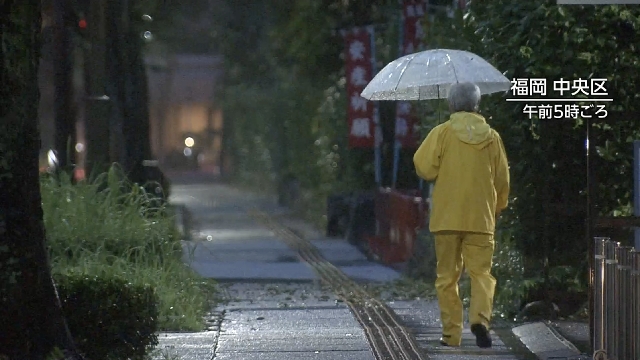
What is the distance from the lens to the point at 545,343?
8.97 m

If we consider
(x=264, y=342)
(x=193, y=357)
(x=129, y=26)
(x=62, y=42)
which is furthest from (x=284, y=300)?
(x=129, y=26)

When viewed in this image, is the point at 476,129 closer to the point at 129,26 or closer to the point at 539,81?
the point at 539,81

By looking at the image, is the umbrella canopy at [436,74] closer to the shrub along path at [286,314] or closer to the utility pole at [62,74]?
the shrub along path at [286,314]

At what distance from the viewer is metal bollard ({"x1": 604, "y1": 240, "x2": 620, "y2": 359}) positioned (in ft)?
22.7

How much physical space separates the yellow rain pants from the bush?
2039 mm

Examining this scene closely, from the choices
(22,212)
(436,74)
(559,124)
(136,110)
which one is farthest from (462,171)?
(136,110)

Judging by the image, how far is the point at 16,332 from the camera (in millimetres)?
6941

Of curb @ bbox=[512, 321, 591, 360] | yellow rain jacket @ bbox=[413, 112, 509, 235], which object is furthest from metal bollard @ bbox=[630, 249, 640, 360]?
yellow rain jacket @ bbox=[413, 112, 509, 235]

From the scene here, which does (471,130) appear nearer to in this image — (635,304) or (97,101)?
(635,304)

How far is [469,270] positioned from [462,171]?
25.4 inches

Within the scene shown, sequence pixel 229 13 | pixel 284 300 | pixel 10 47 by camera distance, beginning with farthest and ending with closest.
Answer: pixel 229 13
pixel 284 300
pixel 10 47

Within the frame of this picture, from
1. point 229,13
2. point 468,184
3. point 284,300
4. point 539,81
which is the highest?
point 229,13

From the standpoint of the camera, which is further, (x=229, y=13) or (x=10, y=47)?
(x=229, y=13)

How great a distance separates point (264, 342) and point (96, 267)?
1255 millimetres
